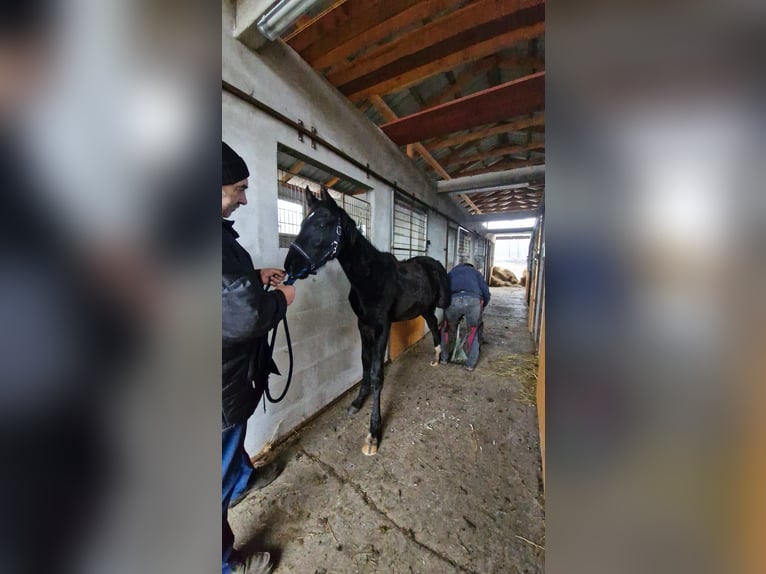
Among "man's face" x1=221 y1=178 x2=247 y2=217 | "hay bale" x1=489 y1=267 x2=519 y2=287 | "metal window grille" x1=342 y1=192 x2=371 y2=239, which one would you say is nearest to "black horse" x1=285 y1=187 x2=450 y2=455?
"man's face" x1=221 y1=178 x2=247 y2=217

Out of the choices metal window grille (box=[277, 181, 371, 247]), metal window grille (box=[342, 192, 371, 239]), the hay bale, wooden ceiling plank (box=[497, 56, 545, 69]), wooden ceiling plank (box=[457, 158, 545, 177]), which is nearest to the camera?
metal window grille (box=[277, 181, 371, 247])

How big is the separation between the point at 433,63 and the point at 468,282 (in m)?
2.13

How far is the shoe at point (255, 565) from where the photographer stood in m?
0.97

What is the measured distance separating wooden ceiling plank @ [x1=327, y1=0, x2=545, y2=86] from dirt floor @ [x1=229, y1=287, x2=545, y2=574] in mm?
2633

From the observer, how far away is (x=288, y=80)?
167 cm

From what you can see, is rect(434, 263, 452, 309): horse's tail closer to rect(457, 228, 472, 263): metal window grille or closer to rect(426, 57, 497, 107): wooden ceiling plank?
rect(426, 57, 497, 107): wooden ceiling plank

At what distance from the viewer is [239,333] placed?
821 millimetres

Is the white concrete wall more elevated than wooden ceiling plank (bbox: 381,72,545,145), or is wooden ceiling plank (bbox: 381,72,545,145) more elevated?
wooden ceiling plank (bbox: 381,72,545,145)

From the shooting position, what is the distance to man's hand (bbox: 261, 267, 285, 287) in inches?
44.4

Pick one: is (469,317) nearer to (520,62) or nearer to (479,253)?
(520,62)
